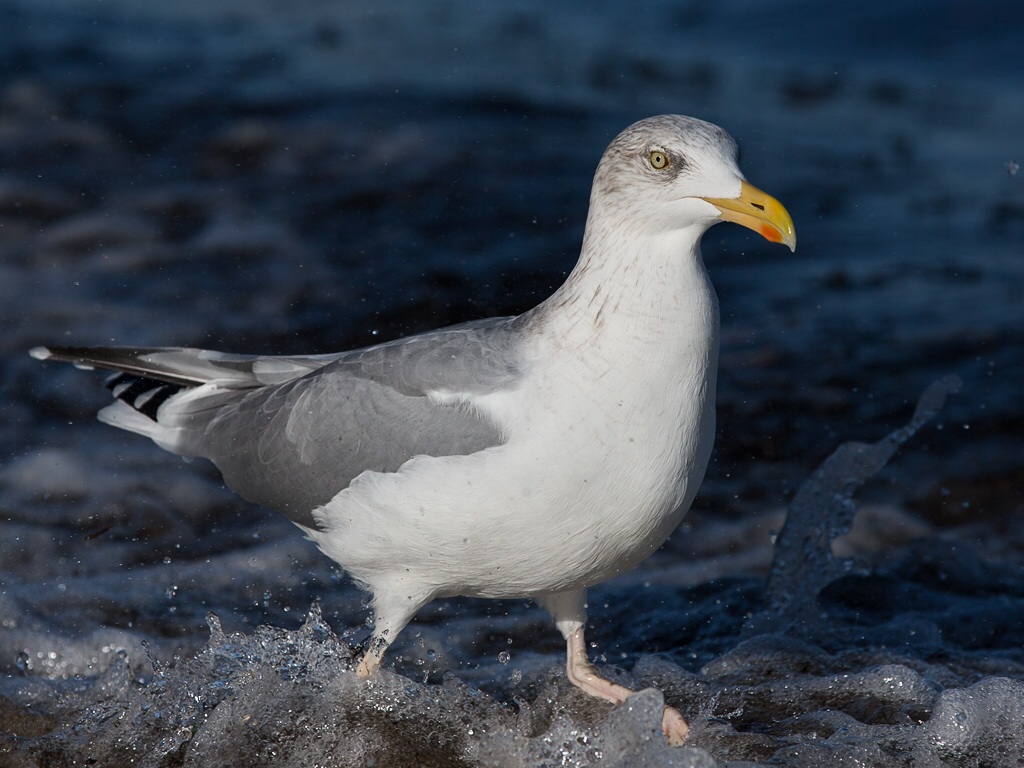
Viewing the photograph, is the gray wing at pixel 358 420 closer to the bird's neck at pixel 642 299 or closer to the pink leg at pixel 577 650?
the bird's neck at pixel 642 299

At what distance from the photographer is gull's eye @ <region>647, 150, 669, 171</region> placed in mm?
3973

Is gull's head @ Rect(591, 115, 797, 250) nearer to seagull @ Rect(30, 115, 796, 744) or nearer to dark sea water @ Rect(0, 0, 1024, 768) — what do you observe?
seagull @ Rect(30, 115, 796, 744)

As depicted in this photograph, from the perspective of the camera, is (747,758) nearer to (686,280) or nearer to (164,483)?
(686,280)

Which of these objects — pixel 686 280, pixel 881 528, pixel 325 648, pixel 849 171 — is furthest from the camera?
pixel 849 171

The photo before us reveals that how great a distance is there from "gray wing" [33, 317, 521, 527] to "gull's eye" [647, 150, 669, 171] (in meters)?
0.76

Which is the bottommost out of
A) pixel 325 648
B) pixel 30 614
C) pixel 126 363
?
pixel 30 614

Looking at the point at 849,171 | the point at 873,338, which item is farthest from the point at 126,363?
the point at 849,171

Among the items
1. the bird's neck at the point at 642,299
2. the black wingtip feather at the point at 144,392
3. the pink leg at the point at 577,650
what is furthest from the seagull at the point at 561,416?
the black wingtip feather at the point at 144,392

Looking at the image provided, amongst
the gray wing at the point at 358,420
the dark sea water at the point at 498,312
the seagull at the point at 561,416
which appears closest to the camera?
the seagull at the point at 561,416

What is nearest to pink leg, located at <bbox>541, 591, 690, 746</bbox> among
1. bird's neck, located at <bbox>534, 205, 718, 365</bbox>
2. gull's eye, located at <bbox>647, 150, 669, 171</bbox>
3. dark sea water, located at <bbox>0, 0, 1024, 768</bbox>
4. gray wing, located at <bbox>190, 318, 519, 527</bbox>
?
dark sea water, located at <bbox>0, 0, 1024, 768</bbox>

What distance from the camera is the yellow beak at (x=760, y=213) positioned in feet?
12.5

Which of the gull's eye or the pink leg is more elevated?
the gull's eye

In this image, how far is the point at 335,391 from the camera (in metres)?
4.58

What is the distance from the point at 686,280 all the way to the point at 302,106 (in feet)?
26.6
